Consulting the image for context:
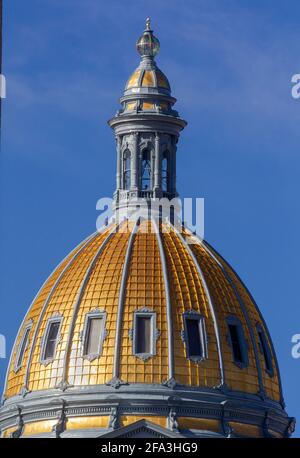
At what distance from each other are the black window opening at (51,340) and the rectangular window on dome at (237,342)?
9.29 metres

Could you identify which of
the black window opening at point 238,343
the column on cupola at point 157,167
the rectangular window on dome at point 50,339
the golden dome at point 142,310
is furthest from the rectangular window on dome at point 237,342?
the rectangular window on dome at point 50,339

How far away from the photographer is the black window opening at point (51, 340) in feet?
527

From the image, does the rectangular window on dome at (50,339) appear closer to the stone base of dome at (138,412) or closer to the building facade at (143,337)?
the building facade at (143,337)

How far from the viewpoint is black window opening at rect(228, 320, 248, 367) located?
527 ft

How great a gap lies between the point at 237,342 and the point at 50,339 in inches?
398

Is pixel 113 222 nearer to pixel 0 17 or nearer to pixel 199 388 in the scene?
pixel 199 388

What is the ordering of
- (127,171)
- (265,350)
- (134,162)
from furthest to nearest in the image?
(127,171), (134,162), (265,350)

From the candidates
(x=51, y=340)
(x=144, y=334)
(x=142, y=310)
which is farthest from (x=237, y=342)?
(x=51, y=340)

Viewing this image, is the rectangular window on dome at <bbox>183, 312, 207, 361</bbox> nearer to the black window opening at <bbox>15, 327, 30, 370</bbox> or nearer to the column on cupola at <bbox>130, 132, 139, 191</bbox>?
the column on cupola at <bbox>130, 132, 139, 191</bbox>

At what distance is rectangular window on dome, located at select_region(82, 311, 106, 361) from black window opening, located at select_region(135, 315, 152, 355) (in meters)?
1.86

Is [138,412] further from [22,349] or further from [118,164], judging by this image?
[118,164]

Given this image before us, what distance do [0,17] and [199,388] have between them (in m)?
75.4

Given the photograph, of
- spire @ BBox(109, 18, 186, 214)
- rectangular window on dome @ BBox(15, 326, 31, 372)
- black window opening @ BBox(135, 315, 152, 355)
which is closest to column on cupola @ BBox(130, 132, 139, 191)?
spire @ BBox(109, 18, 186, 214)

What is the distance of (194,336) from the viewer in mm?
160375
